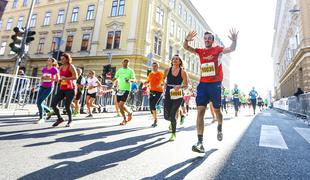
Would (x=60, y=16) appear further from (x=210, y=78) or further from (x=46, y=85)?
(x=210, y=78)

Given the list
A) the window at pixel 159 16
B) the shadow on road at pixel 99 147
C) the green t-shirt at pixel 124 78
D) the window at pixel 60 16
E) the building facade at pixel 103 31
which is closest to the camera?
the shadow on road at pixel 99 147

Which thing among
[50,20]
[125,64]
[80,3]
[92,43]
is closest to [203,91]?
[125,64]

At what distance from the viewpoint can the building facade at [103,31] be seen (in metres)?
23.3

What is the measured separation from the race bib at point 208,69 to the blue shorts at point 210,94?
0.18 m

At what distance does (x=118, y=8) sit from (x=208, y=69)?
2359 cm

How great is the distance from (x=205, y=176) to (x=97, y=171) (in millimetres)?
1197

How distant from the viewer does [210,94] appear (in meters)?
3.71

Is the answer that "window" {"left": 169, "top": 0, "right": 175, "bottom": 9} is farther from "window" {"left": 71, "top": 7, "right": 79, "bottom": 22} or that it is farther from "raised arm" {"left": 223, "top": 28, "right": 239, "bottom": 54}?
"raised arm" {"left": 223, "top": 28, "right": 239, "bottom": 54}

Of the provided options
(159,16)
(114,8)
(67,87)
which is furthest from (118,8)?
(67,87)

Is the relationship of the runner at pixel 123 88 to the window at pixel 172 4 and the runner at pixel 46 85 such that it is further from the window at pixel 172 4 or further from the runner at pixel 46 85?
the window at pixel 172 4

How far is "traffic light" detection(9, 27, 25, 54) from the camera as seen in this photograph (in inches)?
345

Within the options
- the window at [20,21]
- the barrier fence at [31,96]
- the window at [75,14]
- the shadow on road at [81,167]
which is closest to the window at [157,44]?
the window at [75,14]

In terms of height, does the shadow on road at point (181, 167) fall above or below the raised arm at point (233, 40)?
below

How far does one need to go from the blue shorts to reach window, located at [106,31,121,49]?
21284 mm
